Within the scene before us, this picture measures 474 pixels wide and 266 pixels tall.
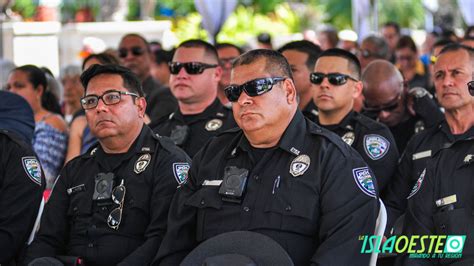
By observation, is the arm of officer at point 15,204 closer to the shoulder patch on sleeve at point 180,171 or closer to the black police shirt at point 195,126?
the shoulder patch on sleeve at point 180,171

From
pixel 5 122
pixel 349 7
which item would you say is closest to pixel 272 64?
pixel 5 122

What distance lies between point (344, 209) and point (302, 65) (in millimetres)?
3257

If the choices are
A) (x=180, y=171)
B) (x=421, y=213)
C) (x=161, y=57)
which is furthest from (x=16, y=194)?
(x=161, y=57)

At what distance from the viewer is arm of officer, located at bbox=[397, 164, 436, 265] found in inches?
162

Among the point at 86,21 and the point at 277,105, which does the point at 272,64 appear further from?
the point at 86,21

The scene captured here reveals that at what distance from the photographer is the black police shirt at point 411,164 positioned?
512 centimetres

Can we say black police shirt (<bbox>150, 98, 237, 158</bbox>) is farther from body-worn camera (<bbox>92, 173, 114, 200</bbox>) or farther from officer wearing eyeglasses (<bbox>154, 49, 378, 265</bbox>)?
officer wearing eyeglasses (<bbox>154, 49, 378, 265</bbox>)

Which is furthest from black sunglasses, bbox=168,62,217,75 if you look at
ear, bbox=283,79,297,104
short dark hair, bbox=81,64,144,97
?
ear, bbox=283,79,297,104

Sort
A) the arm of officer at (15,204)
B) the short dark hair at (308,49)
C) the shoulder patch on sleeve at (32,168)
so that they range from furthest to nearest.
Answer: the short dark hair at (308,49) < the shoulder patch on sleeve at (32,168) < the arm of officer at (15,204)

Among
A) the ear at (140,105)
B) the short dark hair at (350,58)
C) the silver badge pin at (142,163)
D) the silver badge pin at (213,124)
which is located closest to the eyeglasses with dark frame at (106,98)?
the ear at (140,105)

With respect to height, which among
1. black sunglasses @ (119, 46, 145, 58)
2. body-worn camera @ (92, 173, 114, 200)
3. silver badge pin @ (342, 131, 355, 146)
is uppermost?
black sunglasses @ (119, 46, 145, 58)

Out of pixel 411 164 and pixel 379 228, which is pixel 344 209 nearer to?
pixel 379 228

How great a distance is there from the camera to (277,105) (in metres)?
4.18

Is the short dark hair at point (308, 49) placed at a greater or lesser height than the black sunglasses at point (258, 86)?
greater
